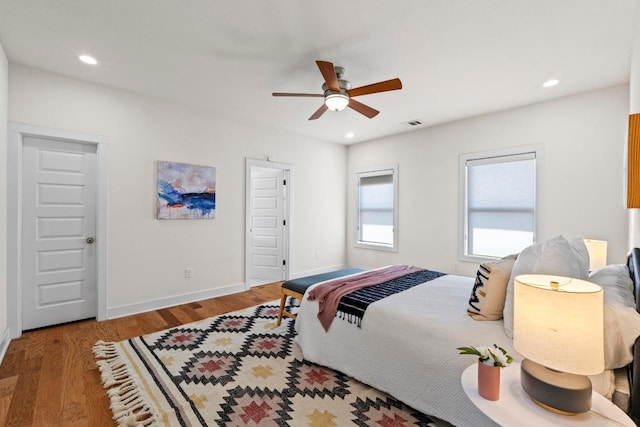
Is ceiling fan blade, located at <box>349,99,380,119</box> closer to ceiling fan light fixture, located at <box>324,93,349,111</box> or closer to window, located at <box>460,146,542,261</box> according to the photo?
ceiling fan light fixture, located at <box>324,93,349,111</box>

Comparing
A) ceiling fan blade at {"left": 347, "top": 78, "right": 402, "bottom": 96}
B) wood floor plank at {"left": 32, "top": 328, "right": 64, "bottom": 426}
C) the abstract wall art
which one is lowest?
wood floor plank at {"left": 32, "top": 328, "right": 64, "bottom": 426}

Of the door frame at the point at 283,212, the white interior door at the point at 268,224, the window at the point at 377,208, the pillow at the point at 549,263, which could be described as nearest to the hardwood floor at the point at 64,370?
the door frame at the point at 283,212

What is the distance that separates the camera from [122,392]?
6.40ft

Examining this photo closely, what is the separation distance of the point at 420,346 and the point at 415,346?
0.03 m

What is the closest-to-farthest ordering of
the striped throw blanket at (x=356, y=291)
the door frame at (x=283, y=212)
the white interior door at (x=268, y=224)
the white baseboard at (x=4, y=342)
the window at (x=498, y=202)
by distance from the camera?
the striped throw blanket at (x=356, y=291)
the white baseboard at (x=4, y=342)
the window at (x=498, y=202)
the door frame at (x=283, y=212)
the white interior door at (x=268, y=224)

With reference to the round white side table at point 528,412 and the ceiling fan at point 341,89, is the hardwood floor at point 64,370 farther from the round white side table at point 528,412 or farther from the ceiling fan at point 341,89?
the ceiling fan at point 341,89

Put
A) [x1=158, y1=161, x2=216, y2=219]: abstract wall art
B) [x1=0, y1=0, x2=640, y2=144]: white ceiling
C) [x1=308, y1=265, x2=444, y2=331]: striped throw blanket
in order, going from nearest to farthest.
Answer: [x1=0, y1=0, x2=640, y2=144]: white ceiling → [x1=308, y1=265, x2=444, y2=331]: striped throw blanket → [x1=158, y1=161, x2=216, y2=219]: abstract wall art

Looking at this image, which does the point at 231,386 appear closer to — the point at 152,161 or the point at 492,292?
the point at 492,292

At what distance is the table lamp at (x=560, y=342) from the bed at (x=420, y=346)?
279 millimetres

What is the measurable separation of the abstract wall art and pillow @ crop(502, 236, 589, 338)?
11.8 ft

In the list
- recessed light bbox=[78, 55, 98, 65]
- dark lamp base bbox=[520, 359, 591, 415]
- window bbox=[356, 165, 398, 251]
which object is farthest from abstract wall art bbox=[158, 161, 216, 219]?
dark lamp base bbox=[520, 359, 591, 415]

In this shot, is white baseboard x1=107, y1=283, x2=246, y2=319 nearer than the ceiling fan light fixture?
No

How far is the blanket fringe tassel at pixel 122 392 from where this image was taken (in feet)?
5.56

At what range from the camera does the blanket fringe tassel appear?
1695 mm
